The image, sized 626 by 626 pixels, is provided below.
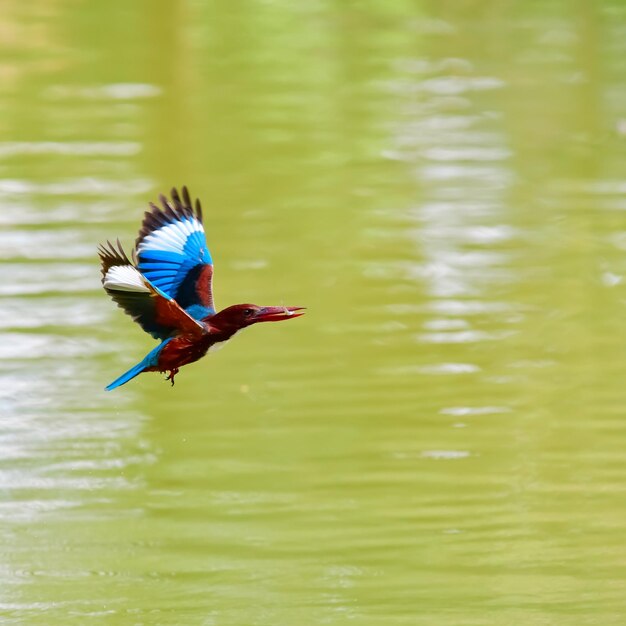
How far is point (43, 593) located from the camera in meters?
5.03

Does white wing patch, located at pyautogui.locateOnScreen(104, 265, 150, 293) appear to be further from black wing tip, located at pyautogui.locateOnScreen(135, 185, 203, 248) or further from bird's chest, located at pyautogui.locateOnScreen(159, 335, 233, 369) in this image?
black wing tip, located at pyautogui.locateOnScreen(135, 185, 203, 248)

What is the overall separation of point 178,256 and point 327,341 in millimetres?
3337

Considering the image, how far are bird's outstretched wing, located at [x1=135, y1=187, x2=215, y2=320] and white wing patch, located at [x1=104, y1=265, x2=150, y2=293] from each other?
1.17ft

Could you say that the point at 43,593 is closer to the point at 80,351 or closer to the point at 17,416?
the point at 17,416

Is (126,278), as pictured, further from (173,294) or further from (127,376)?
(173,294)

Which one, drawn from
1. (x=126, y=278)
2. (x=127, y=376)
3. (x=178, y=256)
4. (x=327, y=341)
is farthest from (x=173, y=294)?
(x=327, y=341)

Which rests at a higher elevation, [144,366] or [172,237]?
[172,237]

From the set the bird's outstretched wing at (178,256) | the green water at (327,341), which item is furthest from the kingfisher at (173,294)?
the green water at (327,341)

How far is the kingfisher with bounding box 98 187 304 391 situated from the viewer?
323 centimetres

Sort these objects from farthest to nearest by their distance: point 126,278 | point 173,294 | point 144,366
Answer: point 173,294 < point 144,366 < point 126,278

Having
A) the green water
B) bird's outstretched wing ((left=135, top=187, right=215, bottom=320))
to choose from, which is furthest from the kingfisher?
the green water

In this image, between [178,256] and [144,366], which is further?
[178,256]

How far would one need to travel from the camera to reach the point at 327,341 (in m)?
7.02

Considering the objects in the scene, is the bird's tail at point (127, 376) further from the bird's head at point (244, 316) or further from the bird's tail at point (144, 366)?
the bird's head at point (244, 316)
